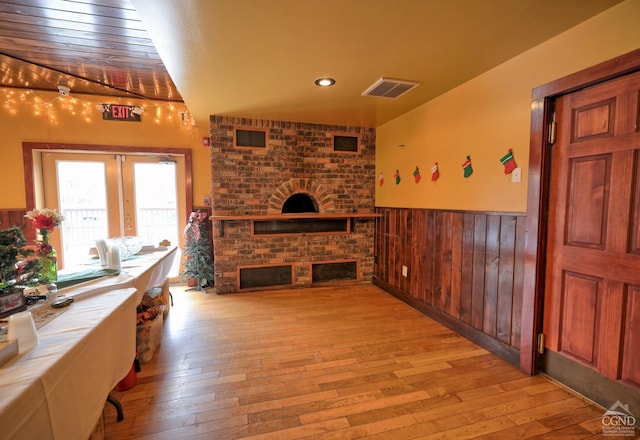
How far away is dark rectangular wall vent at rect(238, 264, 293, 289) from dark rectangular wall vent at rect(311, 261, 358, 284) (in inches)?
14.7

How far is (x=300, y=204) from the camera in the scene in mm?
4207

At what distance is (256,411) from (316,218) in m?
2.67

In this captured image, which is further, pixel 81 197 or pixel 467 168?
pixel 81 197

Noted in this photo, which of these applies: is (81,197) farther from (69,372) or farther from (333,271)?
(69,372)

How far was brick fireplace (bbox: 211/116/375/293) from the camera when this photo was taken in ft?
12.3

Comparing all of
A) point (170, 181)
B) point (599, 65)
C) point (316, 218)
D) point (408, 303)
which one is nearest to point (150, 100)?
point (170, 181)

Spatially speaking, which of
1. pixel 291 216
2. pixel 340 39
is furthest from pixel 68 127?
pixel 340 39

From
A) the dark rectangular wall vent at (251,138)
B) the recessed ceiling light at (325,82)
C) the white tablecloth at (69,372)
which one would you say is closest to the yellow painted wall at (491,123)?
the recessed ceiling light at (325,82)

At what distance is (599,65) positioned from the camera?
163 centimetres

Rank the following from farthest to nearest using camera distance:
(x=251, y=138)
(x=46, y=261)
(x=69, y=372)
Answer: (x=251, y=138) < (x=46, y=261) < (x=69, y=372)

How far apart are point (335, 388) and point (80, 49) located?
3686 millimetres

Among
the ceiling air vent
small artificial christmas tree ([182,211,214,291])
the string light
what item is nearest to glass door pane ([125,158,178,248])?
small artificial christmas tree ([182,211,214,291])

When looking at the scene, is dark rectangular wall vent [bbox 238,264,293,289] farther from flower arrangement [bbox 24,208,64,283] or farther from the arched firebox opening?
flower arrangement [bbox 24,208,64,283]

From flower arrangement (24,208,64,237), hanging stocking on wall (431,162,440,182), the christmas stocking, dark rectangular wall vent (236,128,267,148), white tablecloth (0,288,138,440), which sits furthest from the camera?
dark rectangular wall vent (236,128,267,148)
